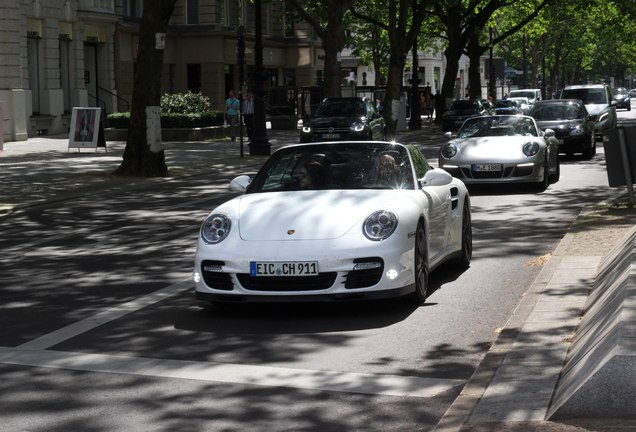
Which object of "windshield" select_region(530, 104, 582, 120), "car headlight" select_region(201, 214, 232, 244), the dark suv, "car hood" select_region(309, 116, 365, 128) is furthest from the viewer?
"car hood" select_region(309, 116, 365, 128)

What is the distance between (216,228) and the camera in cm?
945

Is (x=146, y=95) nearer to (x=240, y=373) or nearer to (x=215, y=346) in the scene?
(x=215, y=346)

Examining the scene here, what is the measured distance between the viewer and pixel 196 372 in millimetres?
7422

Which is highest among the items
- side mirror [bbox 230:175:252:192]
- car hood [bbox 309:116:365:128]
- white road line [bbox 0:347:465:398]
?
car hood [bbox 309:116:365:128]

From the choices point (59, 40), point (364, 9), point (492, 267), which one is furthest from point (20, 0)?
point (492, 267)

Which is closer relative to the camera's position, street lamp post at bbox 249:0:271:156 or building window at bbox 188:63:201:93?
street lamp post at bbox 249:0:271:156

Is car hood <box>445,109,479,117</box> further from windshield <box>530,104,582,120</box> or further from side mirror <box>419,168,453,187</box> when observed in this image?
side mirror <box>419,168,453,187</box>

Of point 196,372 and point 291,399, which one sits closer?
point 291,399

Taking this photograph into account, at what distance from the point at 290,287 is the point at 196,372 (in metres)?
1.75

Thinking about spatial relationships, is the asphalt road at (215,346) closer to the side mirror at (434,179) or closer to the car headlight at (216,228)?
the car headlight at (216,228)

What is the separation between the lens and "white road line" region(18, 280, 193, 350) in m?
8.41

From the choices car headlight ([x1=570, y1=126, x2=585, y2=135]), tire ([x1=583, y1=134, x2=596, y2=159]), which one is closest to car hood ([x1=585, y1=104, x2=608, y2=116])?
tire ([x1=583, y1=134, x2=596, y2=159])

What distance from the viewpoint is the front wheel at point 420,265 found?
959 cm

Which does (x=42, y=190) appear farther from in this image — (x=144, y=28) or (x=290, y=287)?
(x=290, y=287)
